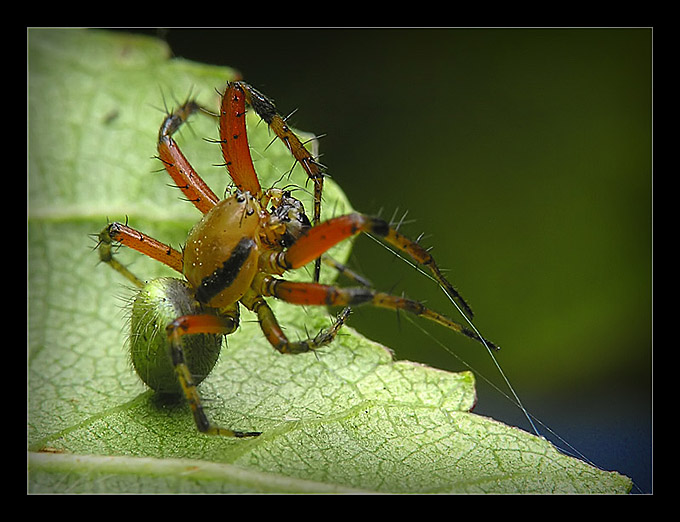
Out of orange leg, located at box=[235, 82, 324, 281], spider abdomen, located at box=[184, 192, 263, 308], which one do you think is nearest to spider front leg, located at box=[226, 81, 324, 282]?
orange leg, located at box=[235, 82, 324, 281]

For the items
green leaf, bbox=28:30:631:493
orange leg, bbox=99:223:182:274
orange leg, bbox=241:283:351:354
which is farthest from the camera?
orange leg, bbox=99:223:182:274

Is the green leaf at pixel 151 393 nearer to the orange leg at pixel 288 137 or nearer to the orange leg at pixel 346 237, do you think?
the orange leg at pixel 288 137

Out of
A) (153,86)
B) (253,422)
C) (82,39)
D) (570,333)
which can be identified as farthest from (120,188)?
(570,333)

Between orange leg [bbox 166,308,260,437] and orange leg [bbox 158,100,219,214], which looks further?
orange leg [bbox 158,100,219,214]

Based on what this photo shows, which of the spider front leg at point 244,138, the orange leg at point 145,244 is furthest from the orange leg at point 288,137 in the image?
the orange leg at point 145,244

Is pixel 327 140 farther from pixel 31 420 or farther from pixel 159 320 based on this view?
pixel 31 420

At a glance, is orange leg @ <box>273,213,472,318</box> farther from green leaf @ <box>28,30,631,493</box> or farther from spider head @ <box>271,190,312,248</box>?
green leaf @ <box>28,30,631,493</box>

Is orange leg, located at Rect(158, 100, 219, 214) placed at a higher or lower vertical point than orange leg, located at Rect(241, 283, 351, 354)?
higher
